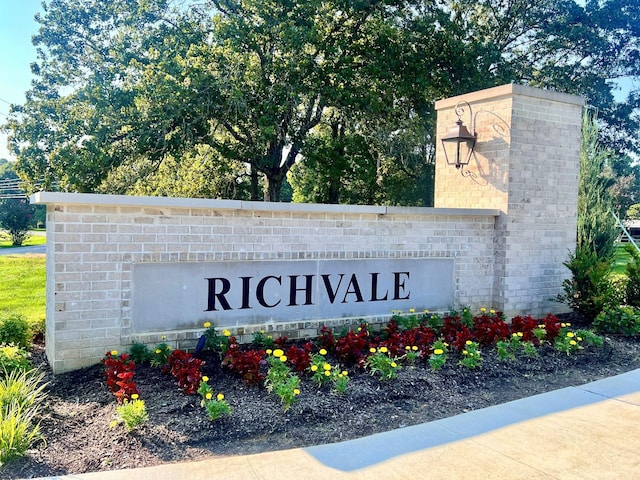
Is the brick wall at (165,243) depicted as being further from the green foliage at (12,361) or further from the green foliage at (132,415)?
the green foliage at (132,415)

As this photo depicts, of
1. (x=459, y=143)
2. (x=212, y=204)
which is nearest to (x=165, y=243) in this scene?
(x=212, y=204)

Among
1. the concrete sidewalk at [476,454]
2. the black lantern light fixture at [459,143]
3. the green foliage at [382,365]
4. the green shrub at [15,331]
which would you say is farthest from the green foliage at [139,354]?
the black lantern light fixture at [459,143]

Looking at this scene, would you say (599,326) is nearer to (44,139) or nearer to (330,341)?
(330,341)

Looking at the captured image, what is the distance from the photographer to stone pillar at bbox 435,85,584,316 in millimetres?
7574

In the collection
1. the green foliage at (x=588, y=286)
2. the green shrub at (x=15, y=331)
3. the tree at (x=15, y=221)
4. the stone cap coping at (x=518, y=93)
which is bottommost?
the green shrub at (x=15, y=331)

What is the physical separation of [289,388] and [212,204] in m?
2.36

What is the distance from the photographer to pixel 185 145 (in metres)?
15.8

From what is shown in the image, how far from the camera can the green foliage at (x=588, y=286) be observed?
7414mm

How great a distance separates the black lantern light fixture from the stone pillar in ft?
0.30

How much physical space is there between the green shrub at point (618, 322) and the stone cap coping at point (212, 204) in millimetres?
2086

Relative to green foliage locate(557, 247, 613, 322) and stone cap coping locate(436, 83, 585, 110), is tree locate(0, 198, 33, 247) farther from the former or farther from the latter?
green foliage locate(557, 247, 613, 322)

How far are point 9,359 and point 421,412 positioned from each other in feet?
12.0

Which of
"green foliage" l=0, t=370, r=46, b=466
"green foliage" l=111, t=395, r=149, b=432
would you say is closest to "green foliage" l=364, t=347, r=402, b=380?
"green foliage" l=111, t=395, r=149, b=432

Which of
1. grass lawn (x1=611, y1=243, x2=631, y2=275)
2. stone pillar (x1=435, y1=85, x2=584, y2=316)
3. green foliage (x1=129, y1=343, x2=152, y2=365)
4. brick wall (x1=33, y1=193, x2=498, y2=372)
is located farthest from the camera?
grass lawn (x1=611, y1=243, x2=631, y2=275)
